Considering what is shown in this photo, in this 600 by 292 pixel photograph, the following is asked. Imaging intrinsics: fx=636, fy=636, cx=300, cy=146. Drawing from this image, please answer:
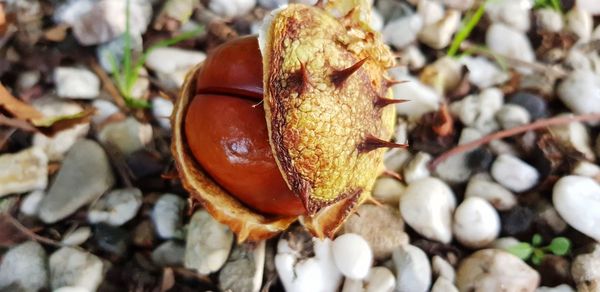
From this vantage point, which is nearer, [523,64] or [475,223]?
[475,223]

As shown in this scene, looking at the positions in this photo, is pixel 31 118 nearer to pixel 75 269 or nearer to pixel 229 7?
pixel 75 269

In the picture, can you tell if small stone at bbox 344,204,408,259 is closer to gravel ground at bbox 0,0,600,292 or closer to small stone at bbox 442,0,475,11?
gravel ground at bbox 0,0,600,292

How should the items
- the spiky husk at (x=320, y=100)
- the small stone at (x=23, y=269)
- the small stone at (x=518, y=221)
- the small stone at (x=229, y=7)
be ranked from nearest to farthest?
the spiky husk at (x=320, y=100)
the small stone at (x=23, y=269)
the small stone at (x=518, y=221)
the small stone at (x=229, y=7)

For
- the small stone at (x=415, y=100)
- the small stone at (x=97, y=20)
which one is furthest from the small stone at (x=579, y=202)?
the small stone at (x=97, y=20)

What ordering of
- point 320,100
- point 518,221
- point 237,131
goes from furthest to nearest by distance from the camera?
A: point 518,221 < point 237,131 < point 320,100

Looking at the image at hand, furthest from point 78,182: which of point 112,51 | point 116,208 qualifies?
point 112,51

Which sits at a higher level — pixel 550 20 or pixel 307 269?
pixel 550 20

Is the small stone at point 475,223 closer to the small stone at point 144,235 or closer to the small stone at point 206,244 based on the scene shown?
the small stone at point 206,244
